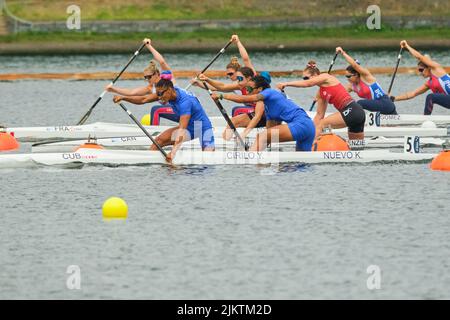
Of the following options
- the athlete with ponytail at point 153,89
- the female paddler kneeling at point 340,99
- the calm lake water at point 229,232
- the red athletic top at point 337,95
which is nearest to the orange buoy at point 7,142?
the athlete with ponytail at point 153,89

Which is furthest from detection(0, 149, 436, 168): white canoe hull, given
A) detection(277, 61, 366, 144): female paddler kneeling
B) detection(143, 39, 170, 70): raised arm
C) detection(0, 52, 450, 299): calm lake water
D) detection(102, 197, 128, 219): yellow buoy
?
detection(102, 197, 128, 219): yellow buoy

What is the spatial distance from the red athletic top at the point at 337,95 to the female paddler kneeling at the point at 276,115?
2269 mm

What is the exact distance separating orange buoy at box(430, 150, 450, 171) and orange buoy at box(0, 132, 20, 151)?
36.7 ft

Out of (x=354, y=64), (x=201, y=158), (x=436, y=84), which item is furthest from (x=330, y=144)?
(x=436, y=84)

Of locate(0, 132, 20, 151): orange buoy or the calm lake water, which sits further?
locate(0, 132, 20, 151): orange buoy

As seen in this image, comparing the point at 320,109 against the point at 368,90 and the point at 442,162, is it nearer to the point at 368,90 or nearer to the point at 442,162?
the point at 368,90

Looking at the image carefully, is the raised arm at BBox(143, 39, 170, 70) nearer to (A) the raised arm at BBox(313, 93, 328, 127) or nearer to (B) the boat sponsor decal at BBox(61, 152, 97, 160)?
(A) the raised arm at BBox(313, 93, 328, 127)

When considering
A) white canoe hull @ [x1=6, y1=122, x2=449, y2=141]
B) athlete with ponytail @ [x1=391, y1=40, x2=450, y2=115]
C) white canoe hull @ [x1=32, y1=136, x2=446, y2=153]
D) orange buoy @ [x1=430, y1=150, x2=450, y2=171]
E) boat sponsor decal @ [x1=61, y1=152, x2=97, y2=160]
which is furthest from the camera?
athlete with ponytail @ [x1=391, y1=40, x2=450, y2=115]

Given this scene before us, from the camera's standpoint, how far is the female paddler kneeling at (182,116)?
27938mm

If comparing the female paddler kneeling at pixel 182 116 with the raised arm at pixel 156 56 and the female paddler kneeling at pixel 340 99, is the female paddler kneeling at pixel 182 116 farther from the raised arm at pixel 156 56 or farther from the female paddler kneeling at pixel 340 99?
the raised arm at pixel 156 56

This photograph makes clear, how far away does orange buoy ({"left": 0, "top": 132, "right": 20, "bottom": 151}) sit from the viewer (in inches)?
1340

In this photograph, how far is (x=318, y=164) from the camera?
96.3 feet

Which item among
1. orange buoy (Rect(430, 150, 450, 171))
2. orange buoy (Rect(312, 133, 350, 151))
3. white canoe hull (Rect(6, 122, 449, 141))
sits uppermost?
white canoe hull (Rect(6, 122, 449, 141))
